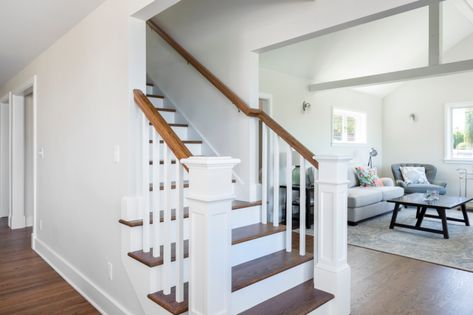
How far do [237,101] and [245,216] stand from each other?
0.95 m

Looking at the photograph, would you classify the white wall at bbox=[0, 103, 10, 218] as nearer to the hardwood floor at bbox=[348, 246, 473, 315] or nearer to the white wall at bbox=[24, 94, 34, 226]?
the white wall at bbox=[24, 94, 34, 226]

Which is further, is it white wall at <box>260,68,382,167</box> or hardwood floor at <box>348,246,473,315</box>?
white wall at <box>260,68,382,167</box>

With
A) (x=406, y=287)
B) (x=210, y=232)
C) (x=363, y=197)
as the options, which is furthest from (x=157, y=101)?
(x=363, y=197)

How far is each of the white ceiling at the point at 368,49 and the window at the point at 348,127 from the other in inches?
37.3

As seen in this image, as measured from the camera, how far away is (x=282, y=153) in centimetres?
516

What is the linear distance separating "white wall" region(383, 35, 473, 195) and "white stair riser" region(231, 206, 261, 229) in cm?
600

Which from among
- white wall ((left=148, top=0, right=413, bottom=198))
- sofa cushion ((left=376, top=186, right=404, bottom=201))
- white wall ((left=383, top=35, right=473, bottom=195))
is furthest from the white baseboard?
white wall ((left=383, top=35, right=473, bottom=195))

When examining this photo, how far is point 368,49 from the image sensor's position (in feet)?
17.6

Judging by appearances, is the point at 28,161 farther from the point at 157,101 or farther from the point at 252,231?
the point at 252,231

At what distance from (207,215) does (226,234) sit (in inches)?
5.9

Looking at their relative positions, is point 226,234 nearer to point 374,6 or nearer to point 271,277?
point 271,277

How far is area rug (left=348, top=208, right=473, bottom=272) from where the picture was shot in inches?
137

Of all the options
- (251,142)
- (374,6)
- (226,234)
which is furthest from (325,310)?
(374,6)

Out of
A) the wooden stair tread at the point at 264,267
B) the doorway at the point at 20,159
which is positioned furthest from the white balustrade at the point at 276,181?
the doorway at the point at 20,159
